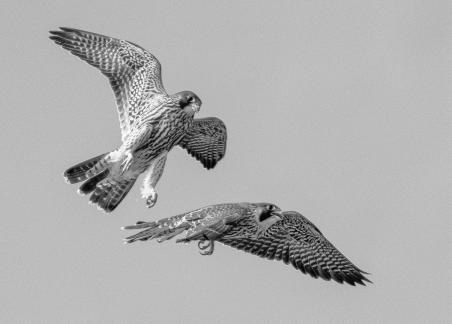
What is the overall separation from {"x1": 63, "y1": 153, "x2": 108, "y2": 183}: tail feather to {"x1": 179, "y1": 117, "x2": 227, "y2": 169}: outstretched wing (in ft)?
6.63

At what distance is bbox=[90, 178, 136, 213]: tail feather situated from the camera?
67.3 ft

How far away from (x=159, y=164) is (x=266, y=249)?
2.22 meters

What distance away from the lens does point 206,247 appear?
19.8 m

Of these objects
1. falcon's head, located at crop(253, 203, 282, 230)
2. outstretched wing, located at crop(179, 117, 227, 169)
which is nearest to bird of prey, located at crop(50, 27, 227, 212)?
outstretched wing, located at crop(179, 117, 227, 169)

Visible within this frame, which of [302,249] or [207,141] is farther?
[207,141]

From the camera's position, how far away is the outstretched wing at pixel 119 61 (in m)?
21.1

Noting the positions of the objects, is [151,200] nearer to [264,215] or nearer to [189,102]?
[189,102]

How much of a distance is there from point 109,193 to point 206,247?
74.0 inches

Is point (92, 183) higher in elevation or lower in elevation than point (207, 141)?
lower

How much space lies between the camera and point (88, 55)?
21.1m

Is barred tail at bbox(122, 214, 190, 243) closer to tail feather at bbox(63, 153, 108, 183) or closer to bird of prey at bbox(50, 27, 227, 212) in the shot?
bird of prey at bbox(50, 27, 227, 212)

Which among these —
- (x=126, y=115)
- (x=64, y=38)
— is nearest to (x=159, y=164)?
(x=126, y=115)

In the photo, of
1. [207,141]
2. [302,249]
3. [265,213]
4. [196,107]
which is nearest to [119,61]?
[196,107]

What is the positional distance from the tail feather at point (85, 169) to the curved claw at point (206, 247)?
199 cm
